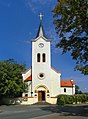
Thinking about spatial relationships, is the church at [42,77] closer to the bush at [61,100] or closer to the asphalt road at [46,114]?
the bush at [61,100]

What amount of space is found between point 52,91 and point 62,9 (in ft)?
127

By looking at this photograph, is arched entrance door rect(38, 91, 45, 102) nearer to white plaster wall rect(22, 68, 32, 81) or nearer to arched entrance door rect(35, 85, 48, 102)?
arched entrance door rect(35, 85, 48, 102)

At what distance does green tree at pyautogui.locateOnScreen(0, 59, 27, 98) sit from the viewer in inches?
2191

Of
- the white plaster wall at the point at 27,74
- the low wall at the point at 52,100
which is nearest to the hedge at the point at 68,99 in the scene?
the low wall at the point at 52,100

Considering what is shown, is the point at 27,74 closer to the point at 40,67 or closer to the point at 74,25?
the point at 40,67

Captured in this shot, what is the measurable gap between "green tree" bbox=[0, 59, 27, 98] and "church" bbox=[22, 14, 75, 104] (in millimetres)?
5285

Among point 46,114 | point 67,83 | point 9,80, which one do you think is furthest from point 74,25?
point 67,83

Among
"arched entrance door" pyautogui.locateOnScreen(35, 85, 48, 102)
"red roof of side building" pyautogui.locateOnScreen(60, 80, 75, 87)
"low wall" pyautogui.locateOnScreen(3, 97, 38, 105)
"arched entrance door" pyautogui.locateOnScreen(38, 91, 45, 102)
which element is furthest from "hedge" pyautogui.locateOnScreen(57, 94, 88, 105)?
"red roof of side building" pyautogui.locateOnScreen(60, 80, 75, 87)

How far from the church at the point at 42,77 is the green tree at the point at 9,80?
5285mm

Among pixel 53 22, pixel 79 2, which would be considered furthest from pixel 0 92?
pixel 79 2

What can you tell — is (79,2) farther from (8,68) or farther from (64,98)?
(64,98)

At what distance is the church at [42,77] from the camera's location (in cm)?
6494

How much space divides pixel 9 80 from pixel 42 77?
11.1 meters

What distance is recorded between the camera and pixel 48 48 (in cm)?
6688
